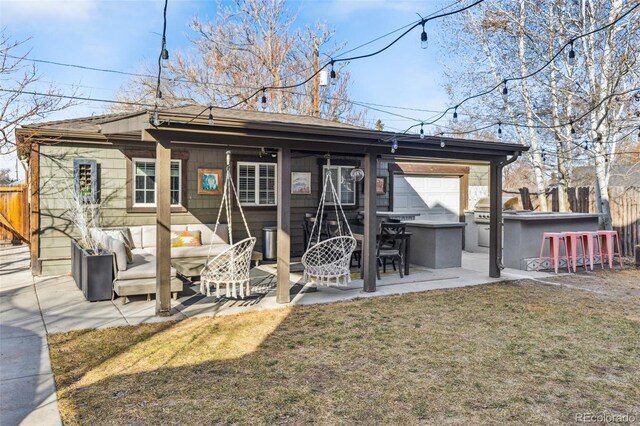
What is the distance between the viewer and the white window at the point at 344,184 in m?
10.1

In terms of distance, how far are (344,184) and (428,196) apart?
113 inches

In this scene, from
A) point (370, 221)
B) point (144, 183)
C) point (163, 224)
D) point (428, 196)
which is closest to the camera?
point (163, 224)

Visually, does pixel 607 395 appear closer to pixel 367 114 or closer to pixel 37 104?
pixel 37 104

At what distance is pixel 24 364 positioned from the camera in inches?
144

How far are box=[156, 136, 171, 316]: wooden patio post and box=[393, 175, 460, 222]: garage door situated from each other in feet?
23.5

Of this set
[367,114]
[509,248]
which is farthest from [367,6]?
[367,114]

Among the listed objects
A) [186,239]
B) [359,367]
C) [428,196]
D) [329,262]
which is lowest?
[359,367]

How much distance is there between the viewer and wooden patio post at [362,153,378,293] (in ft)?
20.8

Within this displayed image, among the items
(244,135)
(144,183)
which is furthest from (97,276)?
(144,183)

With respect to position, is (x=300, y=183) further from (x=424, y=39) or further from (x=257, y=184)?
(x=424, y=39)

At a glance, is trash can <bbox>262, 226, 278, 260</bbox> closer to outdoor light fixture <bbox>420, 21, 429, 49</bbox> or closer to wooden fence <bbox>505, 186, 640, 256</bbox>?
outdoor light fixture <bbox>420, 21, 429, 49</bbox>

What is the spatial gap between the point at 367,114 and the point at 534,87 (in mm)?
9170

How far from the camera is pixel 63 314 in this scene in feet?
17.0

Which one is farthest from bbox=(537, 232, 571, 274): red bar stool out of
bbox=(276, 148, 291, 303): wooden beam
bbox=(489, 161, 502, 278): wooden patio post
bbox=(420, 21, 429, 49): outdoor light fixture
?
bbox=(420, 21, 429, 49): outdoor light fixture
